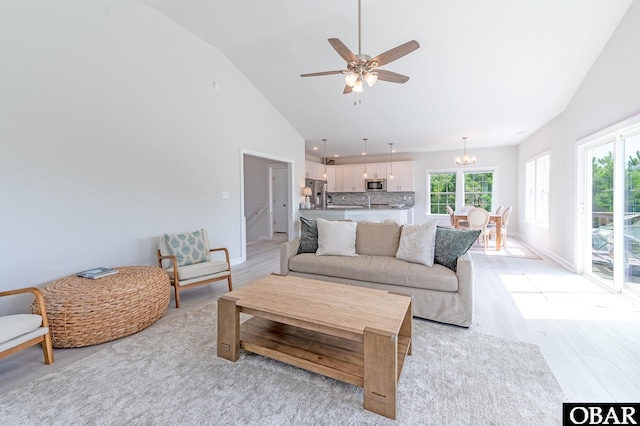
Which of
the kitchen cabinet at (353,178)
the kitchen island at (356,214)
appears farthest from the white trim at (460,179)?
the kitchen island at (356,214)

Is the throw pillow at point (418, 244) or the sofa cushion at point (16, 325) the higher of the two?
the throw pillow at point (418, 244)

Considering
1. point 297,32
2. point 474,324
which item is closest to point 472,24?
point 297,32

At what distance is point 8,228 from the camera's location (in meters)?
2.40

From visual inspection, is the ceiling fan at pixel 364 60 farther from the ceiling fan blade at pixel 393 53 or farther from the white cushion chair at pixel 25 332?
the white cushion chair at pixel 25 332

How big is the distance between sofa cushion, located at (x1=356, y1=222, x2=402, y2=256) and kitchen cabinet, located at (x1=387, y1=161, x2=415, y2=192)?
565 centimetres

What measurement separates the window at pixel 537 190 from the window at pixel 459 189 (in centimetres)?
109

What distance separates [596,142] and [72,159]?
250 inches

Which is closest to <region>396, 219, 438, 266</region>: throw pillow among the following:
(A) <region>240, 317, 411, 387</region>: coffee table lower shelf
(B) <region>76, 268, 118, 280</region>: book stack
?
(A) <region>240, 317, 411, 387</region>: coffee table lower shelf

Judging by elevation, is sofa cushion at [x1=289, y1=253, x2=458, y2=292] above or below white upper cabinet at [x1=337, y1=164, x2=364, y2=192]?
below

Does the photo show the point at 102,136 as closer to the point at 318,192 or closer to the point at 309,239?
the point at 309,239

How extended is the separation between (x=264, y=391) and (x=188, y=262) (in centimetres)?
219

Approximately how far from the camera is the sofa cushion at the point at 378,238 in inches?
127

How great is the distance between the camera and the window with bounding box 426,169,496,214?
8055 mm

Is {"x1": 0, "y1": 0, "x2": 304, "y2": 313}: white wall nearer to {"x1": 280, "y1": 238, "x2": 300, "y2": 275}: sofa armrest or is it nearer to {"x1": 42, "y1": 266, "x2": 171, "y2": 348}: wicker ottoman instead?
{"x1": 42, "y1": 266, "x2": 171, "y2": 348}: wicker ottoman
